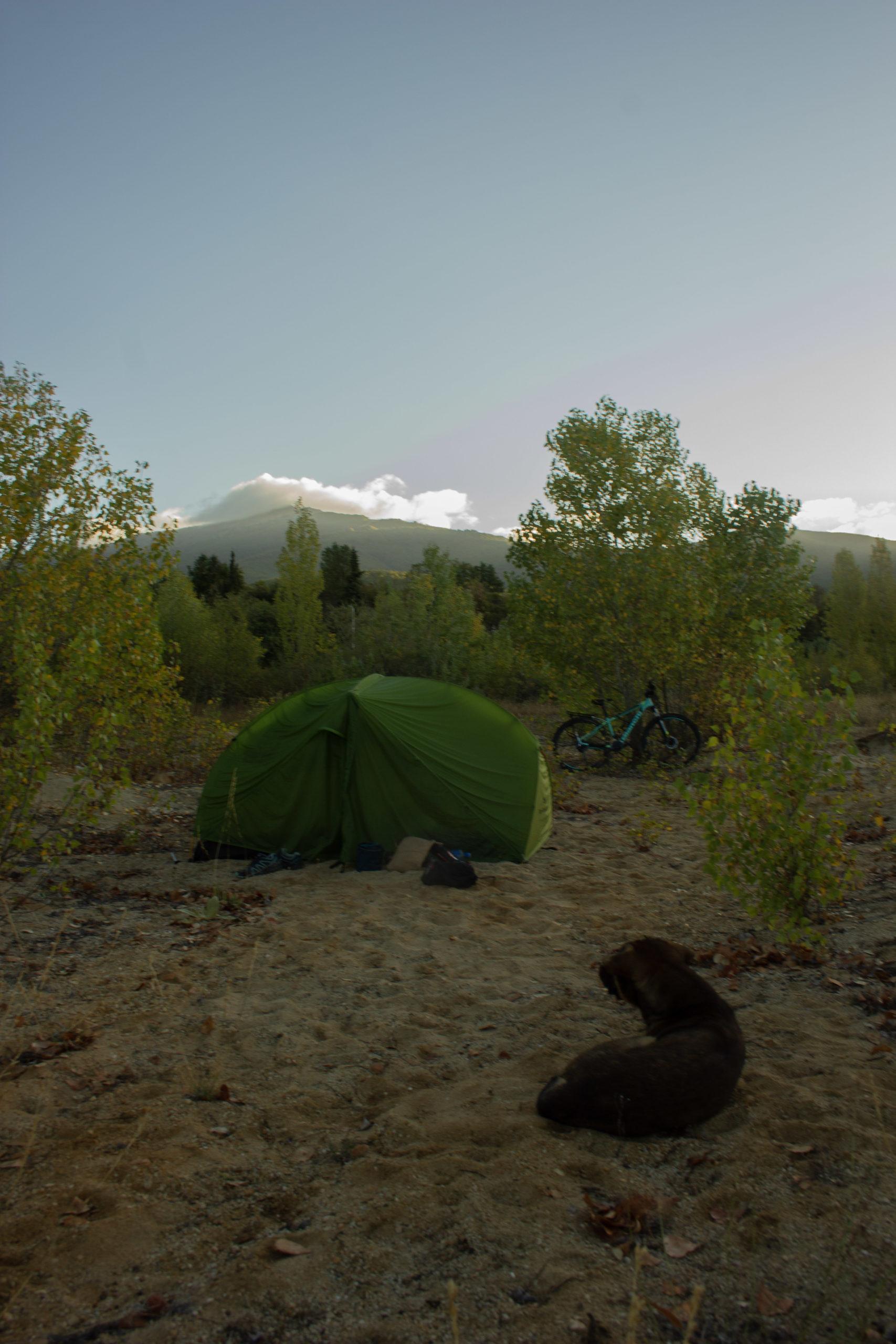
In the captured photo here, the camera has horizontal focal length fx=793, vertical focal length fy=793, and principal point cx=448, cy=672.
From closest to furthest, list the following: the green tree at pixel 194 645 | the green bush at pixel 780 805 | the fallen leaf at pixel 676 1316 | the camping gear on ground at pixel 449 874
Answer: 1. the fallen leaf at pixel 676 1316
2. the green bush at pixel 780 805
3. the camping gear on ground at pixel 449 874
4. the green tree at pixel 194 645

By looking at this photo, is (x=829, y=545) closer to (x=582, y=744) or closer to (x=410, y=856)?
(x=582, y=744)

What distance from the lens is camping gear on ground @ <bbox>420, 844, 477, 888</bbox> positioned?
6914mm

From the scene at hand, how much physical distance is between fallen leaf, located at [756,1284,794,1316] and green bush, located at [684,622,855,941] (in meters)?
2.76

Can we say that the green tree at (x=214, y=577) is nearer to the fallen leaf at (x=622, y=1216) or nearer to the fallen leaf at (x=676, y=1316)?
the fallen leaf at (x=622, y=1216)

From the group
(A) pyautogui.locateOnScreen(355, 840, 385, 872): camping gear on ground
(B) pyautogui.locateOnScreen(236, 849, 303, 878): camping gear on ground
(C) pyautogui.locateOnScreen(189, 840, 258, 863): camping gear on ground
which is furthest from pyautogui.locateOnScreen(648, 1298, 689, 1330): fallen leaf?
(C) pyautogui.locateOnScreen(189, 840, 258, 863): camping gear on ground

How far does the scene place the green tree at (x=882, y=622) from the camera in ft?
87.7

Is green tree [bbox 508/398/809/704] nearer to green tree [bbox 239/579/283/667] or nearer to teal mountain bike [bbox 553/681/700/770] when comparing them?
teal mountain bike [bbox 553/681/700/770]

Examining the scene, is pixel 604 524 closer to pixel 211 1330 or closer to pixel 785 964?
pixel 785 964

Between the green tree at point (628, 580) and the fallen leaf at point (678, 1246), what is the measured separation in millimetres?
10764

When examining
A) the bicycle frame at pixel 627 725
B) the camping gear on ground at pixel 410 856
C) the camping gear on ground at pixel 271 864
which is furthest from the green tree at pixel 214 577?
the camping gear on ground at pixel 410 856

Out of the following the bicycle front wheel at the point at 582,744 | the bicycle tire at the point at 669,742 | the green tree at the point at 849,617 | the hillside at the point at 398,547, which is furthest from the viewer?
the hillside at the point at 398,547

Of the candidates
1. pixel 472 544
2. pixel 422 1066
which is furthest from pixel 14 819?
pixel 472 544

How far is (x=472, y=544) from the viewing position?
580ft

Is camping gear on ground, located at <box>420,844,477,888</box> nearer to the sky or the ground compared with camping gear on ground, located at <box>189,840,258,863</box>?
nearer to the sky
